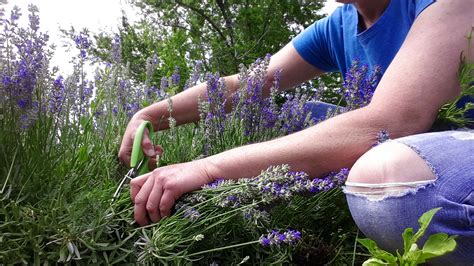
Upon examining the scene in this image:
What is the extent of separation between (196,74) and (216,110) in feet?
2.44

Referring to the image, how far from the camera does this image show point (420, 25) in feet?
4.86

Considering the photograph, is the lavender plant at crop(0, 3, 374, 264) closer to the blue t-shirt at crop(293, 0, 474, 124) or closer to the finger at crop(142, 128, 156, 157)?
the finger at crop(142, 128, 156, 157)

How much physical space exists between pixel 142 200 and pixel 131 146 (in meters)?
0.51

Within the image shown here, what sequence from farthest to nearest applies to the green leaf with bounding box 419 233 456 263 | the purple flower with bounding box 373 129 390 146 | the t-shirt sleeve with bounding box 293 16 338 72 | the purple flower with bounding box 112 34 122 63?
the t-shirt sleeve with bounding box 293 16 338 72 → the purple flower with bounding box 112 34 122 63 → the purple flower with bounding box 373 129 390 146 → the green leaf with bounding box 419 233 456 263

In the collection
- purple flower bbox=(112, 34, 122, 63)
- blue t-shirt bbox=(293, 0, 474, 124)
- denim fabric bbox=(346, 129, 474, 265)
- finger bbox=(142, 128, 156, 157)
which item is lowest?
denim fabric bbox=(346, 129, 474, 265)

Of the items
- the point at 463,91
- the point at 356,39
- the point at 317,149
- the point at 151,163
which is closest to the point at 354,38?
the point at 356,39

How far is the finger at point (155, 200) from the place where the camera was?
1260 mm

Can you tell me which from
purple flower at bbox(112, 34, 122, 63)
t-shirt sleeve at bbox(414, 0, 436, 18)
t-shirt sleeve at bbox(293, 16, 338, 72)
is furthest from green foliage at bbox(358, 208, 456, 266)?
t-shirt sleeve at bbox(293, 16, 338, 72)

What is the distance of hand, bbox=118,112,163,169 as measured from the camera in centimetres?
154

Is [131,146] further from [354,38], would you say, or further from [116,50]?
[354,38]

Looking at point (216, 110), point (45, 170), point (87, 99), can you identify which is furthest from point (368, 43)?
point (45, 170)

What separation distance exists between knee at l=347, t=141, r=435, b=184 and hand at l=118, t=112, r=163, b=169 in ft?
2.13

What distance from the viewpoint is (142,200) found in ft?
4.15

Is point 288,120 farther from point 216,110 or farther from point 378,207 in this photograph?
point 378,207
